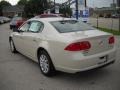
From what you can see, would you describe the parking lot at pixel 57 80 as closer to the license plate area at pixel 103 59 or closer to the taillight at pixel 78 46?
the license plate area at pixel 103 59

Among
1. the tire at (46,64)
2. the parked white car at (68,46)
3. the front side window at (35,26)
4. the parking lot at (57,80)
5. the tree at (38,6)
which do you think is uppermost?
the tree at (38,6)

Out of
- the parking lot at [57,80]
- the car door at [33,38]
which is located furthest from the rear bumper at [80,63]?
the car door at [33,38]

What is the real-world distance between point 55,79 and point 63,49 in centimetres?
102

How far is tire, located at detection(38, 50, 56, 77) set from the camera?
5.51 meters

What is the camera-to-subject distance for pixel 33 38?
6.28m

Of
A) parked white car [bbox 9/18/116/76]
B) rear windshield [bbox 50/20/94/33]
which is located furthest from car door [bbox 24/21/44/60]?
rear windshield [bbox 50/20/94/33]

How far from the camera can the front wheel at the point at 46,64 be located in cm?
551


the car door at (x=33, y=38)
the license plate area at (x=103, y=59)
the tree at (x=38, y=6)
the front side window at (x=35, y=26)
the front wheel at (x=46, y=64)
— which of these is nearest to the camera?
the license plate area at (x=103, y=59)

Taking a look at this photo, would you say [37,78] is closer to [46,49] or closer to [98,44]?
[46,49]

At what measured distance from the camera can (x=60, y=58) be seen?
5051 millimetres

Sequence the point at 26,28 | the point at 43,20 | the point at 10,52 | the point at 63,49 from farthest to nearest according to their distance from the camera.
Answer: the point at 10,52
the point at 26,28
the point at 43,20
the point at 63,49

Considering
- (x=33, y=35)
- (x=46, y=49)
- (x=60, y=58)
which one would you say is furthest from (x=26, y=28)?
(x=60, y=58)

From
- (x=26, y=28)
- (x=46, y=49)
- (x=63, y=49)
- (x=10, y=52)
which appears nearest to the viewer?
(x=63, y=49)

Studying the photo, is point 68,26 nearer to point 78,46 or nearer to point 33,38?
point 33,38
